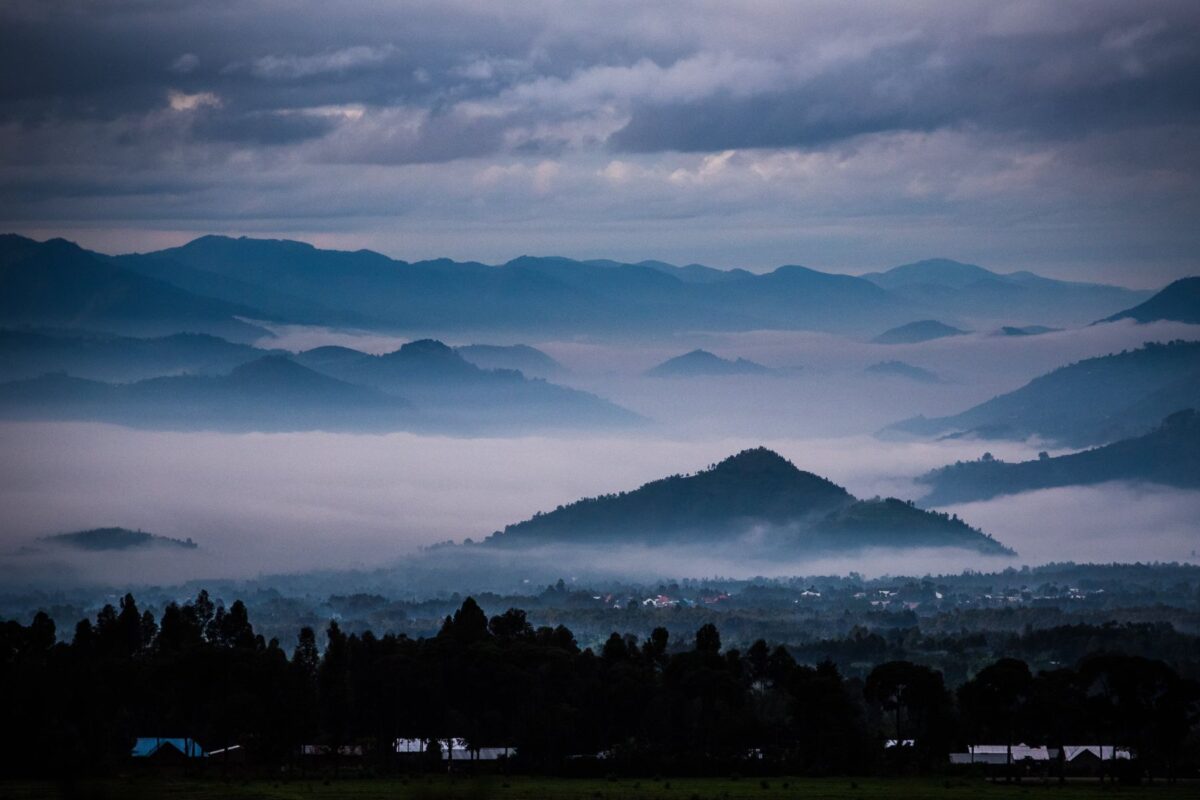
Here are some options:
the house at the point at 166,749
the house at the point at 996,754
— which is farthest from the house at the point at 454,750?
the house at the point at 996,754

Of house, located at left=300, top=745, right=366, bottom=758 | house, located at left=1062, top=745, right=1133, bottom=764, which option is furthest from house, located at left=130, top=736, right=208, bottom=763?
house, located at left=1062, top=745, right=1133, bottom=764

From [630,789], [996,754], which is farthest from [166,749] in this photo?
[996,754]

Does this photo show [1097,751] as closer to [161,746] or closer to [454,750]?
[454,750]

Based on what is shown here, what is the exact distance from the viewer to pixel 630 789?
82.0 m

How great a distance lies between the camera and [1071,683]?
10256 centimetres

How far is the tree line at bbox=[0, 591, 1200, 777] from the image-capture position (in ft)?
318

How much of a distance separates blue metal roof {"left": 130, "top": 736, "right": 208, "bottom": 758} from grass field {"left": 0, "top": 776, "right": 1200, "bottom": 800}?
14.6 metres

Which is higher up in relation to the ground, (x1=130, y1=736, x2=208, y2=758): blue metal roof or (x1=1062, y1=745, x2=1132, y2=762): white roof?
(x1=130, y1=736, x2=208, y2=758): blue metal roof

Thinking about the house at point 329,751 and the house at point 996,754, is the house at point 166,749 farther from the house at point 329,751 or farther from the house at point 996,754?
the house at point 996,754

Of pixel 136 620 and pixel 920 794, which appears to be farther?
pixel 136 620

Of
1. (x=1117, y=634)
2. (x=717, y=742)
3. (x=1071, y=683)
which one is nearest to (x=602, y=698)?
(x=717, y=742)

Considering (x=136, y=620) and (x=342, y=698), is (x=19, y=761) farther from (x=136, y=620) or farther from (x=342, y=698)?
(x=136, y=620)

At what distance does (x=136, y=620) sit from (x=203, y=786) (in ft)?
175

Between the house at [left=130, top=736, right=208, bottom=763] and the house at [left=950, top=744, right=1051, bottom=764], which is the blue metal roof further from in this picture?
the house at [left=950, top=744, right=1051, bottom=764]
